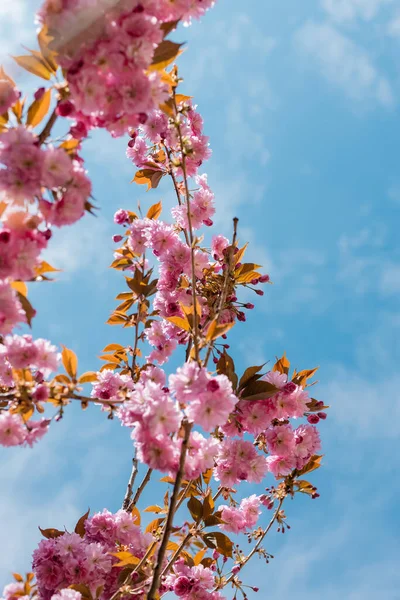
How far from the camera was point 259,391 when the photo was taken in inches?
127

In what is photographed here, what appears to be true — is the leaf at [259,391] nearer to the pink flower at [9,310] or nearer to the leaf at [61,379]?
the leaf at [61,379]

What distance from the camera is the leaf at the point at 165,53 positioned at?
2410 mm

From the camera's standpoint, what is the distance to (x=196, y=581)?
134 inches

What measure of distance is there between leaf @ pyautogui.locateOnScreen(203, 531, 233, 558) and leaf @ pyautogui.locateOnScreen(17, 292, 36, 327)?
184 cm

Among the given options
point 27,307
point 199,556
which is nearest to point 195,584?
point 199,556

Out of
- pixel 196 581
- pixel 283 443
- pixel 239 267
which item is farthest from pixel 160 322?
pixel 196 581

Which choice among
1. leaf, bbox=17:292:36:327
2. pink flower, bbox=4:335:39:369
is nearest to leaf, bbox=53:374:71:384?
pink flower, bbox=4:335:39:369

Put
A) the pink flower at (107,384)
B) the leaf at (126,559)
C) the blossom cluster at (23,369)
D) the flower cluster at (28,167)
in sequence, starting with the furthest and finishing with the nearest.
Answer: the pink flower at (107,384) → the leaf at (126,559) → the blossom cluster at (23,369) → the flower cluster at (28,167)

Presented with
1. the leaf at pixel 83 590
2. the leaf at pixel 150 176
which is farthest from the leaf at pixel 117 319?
the leaf at pixel 83 590

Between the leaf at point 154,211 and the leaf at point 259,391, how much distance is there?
209 centimetres

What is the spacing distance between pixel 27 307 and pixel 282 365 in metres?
1.79

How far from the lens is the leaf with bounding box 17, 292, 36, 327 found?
2.53 m

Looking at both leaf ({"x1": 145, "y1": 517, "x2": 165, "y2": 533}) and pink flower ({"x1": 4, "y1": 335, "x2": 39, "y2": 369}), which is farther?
leaf ({"x1": 145, "y1": 517, "x2": 165, "y2": 533})

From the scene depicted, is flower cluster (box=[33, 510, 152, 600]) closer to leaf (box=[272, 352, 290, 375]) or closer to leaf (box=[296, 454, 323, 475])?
leaf (box=[296, 454, 323, 475])
